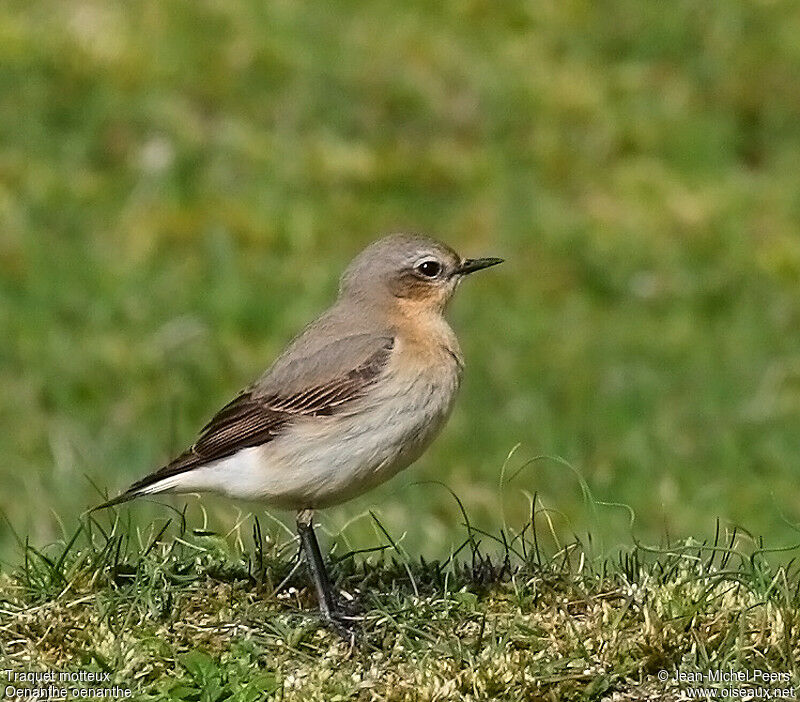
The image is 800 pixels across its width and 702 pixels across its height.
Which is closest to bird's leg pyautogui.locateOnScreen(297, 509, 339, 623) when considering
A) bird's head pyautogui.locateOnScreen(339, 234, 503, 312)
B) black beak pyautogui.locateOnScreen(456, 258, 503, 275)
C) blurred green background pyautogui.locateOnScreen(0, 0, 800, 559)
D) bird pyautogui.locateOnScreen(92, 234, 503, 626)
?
bird pyautogui.locateOnScreen(92, 234, 503, 626)

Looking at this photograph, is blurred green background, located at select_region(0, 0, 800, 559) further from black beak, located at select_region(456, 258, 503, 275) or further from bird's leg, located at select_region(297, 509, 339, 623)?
bird's leg, located at select_region(297, 509, 339, 623)

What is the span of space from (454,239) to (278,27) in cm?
360

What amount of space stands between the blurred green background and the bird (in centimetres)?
220

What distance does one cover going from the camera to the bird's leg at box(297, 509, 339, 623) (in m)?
6.85

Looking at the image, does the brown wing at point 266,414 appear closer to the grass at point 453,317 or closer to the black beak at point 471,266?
the grass at point 453,317

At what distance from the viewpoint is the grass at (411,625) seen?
630 centimetres

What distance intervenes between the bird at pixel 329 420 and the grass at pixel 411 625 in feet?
0.93

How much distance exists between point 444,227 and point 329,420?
8.12 m

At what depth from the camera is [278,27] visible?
17422 millimetres

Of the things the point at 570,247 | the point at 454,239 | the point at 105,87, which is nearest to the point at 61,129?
the point at 105,87

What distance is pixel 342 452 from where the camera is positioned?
24.0 ft

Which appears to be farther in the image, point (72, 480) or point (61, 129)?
point (61, 129)

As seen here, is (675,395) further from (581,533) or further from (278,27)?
(278,27)

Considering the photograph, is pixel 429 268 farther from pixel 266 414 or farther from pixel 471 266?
pixel 266 414
